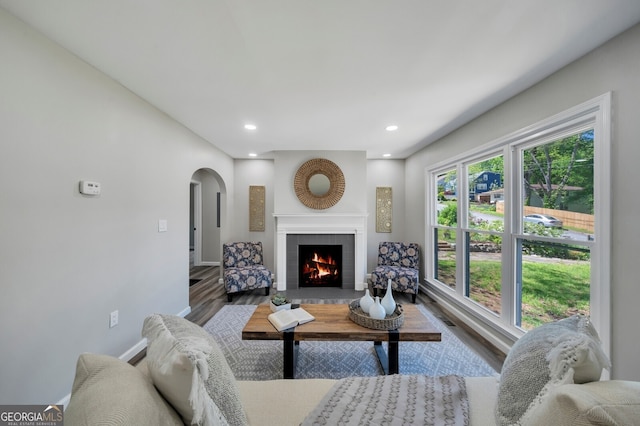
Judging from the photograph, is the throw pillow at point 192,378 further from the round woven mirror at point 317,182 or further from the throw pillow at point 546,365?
the round woven mirror at point 317,182

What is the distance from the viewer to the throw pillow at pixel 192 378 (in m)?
0.69

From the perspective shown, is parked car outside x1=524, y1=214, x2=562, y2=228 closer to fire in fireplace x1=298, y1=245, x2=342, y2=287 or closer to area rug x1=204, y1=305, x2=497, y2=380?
area rug x1=204, y1=305, x2=497, y2=380

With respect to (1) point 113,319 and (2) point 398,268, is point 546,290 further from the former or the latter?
(1) point 113,319

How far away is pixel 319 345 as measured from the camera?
2.38 metres

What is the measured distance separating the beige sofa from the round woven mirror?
3148 millimetres

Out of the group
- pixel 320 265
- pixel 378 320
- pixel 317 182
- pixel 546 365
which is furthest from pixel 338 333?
pixel 317 182

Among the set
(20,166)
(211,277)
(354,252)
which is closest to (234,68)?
(20,166)

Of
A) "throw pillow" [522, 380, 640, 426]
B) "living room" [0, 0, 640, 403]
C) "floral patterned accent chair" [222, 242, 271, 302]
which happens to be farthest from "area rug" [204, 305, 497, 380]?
"throw pillow" [522, 380, 640, 426]

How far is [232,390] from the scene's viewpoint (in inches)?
32.7

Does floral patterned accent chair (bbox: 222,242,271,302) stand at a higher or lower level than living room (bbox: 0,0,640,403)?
lower

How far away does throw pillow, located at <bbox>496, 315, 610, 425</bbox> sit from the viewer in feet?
2.44

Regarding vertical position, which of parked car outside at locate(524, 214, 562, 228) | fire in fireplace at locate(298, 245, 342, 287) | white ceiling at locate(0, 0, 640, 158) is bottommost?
fire in fireplace at locate(298, 245, 342, 287)

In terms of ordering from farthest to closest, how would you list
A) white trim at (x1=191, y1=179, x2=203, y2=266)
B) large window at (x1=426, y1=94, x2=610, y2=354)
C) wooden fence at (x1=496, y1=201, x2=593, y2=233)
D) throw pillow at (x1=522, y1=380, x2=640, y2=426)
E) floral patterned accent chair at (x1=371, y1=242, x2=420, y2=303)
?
white trim at (x1=191, y1=179, x2=203, y2=266)
floral patterned accent chair at (x1=371, y1=242, x2=420, y2=303)
wooden fence at (x1=496, y1=201, x2=593, y2=233)
large window at (x1=426, y1=94, x2=610, y2=354)
throw pillow at (x1=522, y1=380, x2=640, y2=426)

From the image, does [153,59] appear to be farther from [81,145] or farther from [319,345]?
[319,345]
